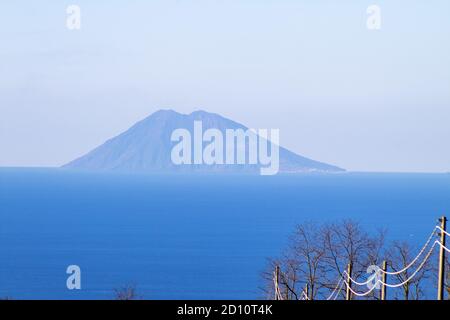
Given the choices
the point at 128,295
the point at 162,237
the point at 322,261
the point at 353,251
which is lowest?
the point at 128,295

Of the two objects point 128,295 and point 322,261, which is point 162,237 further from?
point 322,261

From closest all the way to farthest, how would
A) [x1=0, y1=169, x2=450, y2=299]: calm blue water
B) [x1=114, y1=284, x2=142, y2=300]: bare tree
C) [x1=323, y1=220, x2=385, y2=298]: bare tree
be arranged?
1. [x1=323, y1=220, x2=385, y2=298]: bare tree
2. [x1=114, y1=284, x2=142, y2=300]: bare tree
3. [x1=0, y1=169, x2=450, y2=299]: calm blue water

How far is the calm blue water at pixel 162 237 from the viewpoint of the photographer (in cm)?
4838

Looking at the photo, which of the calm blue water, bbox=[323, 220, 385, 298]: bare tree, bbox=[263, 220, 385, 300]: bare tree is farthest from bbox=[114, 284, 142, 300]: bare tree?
Result: bbox=[323, 220, 385, 298]: bare tree

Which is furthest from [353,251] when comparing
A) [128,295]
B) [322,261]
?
[128,295]

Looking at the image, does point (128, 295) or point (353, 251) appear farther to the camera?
point (128, 295)

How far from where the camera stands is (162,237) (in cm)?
7044

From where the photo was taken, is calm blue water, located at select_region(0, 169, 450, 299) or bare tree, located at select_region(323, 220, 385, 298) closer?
bare tree, located at select_region(323, 220, 385, 298)

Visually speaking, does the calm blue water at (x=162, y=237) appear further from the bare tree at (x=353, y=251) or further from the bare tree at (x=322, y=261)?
the bare tree at (x=353, y=251)

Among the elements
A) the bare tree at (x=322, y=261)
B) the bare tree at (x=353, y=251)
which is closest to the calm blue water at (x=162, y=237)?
the bare tree at (x=322, y=261)

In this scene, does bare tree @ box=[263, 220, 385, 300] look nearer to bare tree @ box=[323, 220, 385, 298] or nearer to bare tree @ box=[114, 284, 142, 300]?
bare tree @ box=[323, 220, 385, 298]

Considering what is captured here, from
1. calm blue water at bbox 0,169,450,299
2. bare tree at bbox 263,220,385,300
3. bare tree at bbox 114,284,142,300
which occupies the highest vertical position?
calm blue water at bbox 0,169,450,299

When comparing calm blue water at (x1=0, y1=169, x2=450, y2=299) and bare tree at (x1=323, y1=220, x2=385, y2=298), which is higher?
calm blue water at (x1=0, y1=169, x2=450, y2=299)

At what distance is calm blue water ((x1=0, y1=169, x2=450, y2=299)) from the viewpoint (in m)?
48.4
